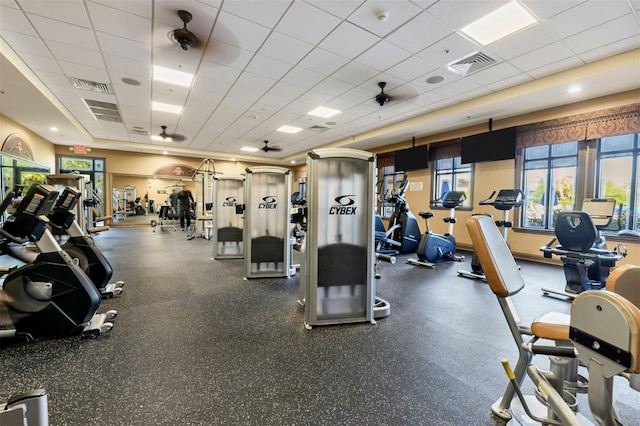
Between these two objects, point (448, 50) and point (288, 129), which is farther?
point (288, 129)

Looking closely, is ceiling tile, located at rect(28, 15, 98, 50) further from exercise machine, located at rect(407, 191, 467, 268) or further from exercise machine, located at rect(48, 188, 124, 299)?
exercise machine, located at rect(407, 191, 467, 268)

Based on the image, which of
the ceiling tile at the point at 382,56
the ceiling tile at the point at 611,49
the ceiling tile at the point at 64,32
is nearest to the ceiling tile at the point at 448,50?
the ceiling tile at the point at 382,56

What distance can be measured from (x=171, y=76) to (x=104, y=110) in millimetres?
3199

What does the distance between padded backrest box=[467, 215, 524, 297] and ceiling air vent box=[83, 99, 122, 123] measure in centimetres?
766

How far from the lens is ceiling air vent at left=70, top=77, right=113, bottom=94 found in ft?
16.7

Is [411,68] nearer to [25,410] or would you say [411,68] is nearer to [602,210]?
[602,210]

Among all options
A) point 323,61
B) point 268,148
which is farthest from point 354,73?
point 268,148

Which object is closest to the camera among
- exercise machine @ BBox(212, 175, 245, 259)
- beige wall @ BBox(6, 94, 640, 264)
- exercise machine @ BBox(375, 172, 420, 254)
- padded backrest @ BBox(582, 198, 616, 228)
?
padded backrest @ BBox(582, 198, 616, 228)

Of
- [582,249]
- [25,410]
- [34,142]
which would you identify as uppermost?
[34,142]

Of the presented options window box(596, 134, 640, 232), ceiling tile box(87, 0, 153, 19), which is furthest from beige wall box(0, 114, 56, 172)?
window box(596, 134, 640, 232)

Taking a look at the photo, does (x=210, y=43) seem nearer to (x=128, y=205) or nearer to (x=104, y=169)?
(x=104, y=169)

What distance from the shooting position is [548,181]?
19.9 feet

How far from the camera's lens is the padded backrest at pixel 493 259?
150cm

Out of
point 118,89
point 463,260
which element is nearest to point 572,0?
→ point 463,260
